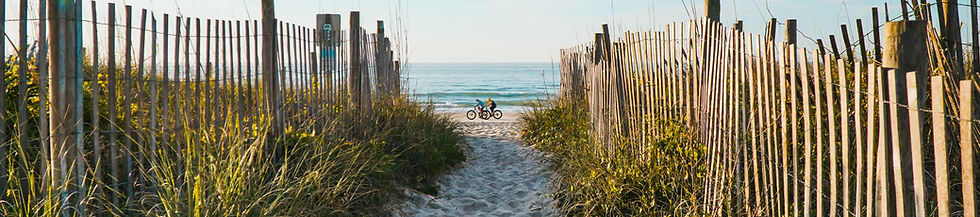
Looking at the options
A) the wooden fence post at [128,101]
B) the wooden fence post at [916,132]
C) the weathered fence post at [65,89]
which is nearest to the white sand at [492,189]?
the wooden fence post at [128,101]

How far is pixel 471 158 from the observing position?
8312mm

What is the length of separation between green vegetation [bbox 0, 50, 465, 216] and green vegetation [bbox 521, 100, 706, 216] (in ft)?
3.89

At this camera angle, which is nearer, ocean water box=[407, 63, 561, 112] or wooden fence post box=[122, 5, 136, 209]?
wooden fence post box=[122, 5, 136, 209]

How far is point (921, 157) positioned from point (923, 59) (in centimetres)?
34

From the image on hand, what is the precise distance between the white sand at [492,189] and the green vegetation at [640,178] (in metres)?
0.33

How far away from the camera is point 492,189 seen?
663 cm

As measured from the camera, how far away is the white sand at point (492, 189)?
570 cm

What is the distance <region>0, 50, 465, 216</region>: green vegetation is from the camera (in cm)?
333

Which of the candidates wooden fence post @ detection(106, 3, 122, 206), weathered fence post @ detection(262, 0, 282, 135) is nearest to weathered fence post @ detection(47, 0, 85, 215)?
wooden fence post @ detection(106, 3, 122, 206)

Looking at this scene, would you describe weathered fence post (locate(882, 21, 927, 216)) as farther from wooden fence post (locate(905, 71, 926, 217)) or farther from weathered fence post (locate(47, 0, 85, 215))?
weathered fence post (locate(47, 0, 85, 215))

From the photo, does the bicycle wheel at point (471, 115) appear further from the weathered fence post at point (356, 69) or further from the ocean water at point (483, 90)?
the weathered fence post at point (356, 69)

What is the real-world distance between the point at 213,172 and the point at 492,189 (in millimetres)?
3369

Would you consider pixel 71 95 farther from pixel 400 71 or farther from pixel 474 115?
pixel 474 115

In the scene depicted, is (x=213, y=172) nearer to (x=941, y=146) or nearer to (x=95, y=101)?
(x=95, y=101)
